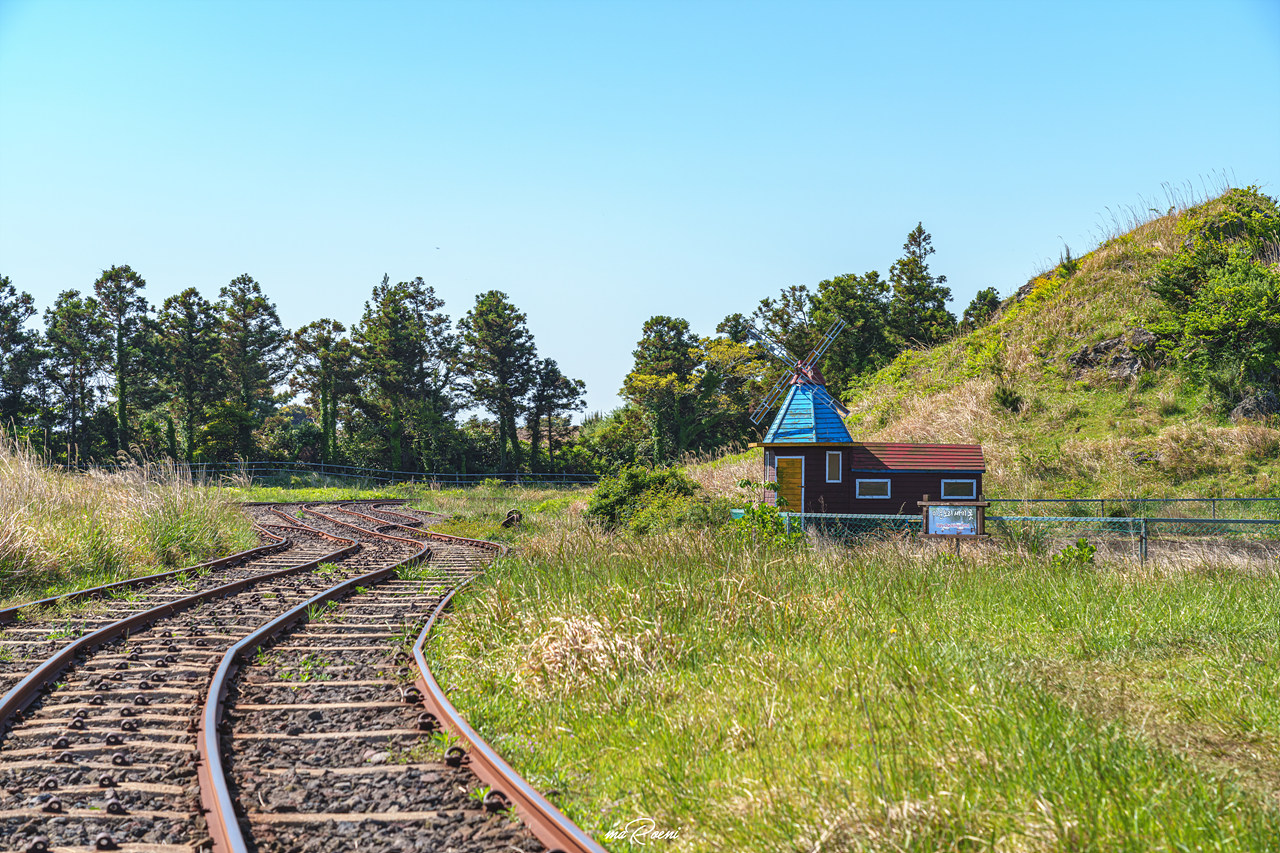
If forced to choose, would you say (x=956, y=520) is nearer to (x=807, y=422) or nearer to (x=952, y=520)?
(x=952, y=520)

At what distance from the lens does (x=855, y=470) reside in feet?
73.6

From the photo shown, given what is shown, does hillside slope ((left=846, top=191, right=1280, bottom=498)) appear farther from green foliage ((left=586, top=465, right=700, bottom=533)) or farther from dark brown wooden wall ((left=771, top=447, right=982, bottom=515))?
green foliage ((left=586, top=465, right=700, bottom=533))

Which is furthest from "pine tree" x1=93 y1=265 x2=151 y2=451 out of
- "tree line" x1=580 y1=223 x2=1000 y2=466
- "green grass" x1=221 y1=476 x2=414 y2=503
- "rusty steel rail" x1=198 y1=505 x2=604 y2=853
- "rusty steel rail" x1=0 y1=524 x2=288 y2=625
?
"rusty steel rail" x1=198 y1=505 x2=604 y2=853

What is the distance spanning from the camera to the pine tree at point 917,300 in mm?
54281

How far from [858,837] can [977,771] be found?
0.89m

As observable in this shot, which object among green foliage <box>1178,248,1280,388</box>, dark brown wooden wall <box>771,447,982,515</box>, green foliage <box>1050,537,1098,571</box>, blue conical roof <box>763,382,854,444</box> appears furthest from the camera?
green foliage <box>1178,248,1280,388</box>

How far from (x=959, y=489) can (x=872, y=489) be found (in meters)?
2.27

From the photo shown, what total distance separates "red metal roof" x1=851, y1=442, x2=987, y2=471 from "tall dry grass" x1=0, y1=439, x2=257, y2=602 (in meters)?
15.5

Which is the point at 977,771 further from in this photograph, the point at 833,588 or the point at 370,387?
the point at 370,387

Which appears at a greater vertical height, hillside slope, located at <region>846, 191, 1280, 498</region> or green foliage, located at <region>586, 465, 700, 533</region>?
hillside slope, located at <region>846, 191, 1280, 498</region>

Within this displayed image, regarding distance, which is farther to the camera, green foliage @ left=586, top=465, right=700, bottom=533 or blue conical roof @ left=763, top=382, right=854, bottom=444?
blue conical roof @ left=763, top=382, right=854, bottom=444

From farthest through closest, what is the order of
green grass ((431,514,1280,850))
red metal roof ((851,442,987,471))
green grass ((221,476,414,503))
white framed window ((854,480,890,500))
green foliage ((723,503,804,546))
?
green grass ((221,476,414,503)), white framed window ((854,480,890,500)), red metal roof ((851,442,987,471)), green foliage ((723,503,804,546)), green grass ((431,514,1280,850))

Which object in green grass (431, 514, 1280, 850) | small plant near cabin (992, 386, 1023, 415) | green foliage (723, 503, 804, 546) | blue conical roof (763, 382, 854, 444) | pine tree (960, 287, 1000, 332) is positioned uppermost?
pine tree (960, 287, 1000, 332)

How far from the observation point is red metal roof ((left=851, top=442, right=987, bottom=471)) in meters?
22.0
